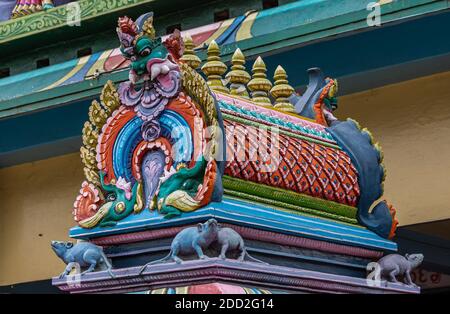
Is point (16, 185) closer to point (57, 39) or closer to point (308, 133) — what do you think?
point (57, 39)

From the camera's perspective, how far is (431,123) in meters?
5.82

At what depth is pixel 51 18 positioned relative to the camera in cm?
718

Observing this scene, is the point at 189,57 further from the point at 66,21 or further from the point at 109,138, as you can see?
the point at 66,21

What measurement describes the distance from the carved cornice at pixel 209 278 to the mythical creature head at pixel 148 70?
0.41 m

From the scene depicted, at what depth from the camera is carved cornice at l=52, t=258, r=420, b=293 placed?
9.73 feet

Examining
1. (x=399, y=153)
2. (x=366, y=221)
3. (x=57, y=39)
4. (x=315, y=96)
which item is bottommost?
(x=366, y=221)

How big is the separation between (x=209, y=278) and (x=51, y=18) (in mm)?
4521

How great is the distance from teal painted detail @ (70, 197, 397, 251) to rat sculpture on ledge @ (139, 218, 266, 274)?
0.13 feet

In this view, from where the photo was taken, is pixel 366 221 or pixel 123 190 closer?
pixel 123 190

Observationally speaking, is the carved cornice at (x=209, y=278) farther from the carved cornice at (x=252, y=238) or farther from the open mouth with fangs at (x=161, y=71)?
the open mouth with fangs at (x=161, y=71)

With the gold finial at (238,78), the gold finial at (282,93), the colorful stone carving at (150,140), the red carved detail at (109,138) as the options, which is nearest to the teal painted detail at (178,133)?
the colorful stone carving at (150,140)

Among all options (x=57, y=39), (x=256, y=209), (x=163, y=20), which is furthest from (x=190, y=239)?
(x=57, y=39)

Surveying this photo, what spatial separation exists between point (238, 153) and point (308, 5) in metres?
2.74

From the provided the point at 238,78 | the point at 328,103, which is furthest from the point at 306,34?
the point at 238,78
